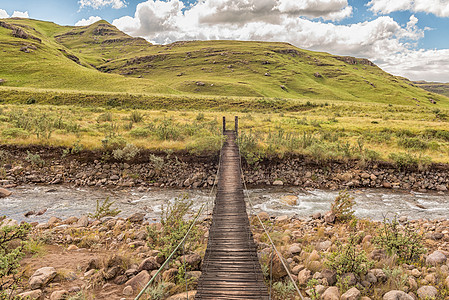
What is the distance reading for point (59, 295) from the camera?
4.85m

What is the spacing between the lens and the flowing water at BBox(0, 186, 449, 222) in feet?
38.7

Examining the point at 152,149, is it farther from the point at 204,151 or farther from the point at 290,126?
the point at 290,126

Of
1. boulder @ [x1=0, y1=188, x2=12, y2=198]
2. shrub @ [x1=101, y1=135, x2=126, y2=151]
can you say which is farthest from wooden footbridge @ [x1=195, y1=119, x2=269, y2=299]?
boulder @ [x1=0, y1=188, x2=12, y2=198]

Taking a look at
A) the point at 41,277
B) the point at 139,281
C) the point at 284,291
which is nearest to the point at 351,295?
the point at 284,291

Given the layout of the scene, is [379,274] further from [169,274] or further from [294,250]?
[169,274]

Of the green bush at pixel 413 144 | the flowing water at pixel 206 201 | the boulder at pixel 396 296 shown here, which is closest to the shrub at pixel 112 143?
the flowing water at pixel 206 201

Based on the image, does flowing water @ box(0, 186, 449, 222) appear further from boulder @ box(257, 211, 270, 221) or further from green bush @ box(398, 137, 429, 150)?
green bush @ box(398, 137, 429, 150)

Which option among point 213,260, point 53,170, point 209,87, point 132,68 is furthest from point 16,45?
point 213,260

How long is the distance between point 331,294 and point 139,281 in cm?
460

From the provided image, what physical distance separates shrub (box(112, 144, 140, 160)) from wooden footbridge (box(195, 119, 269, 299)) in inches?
355

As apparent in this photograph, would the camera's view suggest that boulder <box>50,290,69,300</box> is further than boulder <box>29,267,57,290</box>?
No

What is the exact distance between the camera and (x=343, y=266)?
586 centimetres

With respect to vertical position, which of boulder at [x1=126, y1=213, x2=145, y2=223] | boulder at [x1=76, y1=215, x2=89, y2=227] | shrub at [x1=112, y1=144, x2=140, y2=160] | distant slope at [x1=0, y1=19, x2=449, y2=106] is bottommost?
boulder at [x1=126, y1=213, x2=145, y2=223]

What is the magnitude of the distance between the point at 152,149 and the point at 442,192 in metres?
20.9
